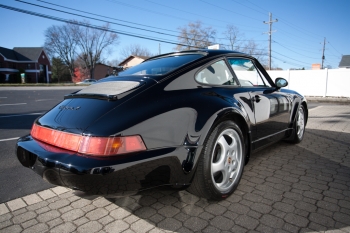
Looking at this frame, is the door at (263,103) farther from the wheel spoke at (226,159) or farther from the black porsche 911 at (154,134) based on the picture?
the wheel spoke at (226,159)

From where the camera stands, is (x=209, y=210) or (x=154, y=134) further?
(x=209, y=210)

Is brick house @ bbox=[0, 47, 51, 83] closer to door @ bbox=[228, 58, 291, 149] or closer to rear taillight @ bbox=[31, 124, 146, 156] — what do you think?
door @ bbox=[228, 58, 291, 149]

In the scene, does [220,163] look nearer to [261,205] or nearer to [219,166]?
[219,166]

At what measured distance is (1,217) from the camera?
6.48 ft

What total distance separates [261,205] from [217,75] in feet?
4.39

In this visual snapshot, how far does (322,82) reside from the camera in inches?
691

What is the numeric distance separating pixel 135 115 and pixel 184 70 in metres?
0.72

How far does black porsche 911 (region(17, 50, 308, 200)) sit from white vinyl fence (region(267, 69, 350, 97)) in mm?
18147

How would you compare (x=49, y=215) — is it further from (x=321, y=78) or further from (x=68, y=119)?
(x=321, y=78)

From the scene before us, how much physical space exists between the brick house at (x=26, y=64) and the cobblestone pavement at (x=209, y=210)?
53.0 metres

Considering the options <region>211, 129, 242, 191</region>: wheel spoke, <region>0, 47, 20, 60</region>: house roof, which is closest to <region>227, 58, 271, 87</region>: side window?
<region>211, 129, 242, 191</region>: wheel spoke

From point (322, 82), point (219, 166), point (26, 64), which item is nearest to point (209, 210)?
point (219, 166)

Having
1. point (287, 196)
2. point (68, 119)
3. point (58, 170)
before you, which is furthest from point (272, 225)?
point (68, 119)

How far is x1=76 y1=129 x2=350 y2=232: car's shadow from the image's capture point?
5.97ft
